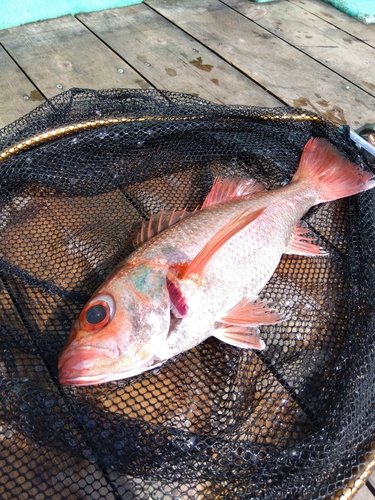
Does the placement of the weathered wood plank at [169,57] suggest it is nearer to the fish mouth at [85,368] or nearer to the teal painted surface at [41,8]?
the teal painted surface at [41,8]

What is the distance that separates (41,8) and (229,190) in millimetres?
3058

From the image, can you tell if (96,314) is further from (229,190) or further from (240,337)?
(229,190)

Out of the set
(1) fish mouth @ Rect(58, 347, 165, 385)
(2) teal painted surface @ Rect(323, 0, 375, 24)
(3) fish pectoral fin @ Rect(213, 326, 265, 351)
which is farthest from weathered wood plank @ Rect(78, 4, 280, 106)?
(1) fish mouth @ Rect(58, 347, 165, 385)

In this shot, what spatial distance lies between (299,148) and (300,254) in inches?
30.1

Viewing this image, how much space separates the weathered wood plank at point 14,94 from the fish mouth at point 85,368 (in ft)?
6.64

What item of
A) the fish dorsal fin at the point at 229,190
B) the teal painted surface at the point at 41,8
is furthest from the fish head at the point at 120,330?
the teal painted surface at the point at 41,8

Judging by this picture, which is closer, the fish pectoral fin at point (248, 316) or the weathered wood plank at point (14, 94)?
the fish pectoral fin at point (248, 316)

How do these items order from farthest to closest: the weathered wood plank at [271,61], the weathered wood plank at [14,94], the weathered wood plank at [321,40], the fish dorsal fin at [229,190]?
the weathered wood plank at [321,40], the weathered wood plank at [271,61], the weathered wood plank at [14,94], the fish dorsal fin at [229,190]

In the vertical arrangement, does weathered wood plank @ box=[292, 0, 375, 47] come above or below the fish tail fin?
above

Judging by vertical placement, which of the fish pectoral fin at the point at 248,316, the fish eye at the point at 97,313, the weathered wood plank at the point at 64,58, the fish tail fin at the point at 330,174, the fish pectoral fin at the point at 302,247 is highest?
the fish tail fin at the point at 330,174

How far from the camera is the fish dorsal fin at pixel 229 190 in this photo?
209cm

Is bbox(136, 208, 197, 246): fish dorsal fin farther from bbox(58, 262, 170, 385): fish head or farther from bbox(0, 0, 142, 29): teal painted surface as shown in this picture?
bbox(0, 0, 142, 29): teal painted surface

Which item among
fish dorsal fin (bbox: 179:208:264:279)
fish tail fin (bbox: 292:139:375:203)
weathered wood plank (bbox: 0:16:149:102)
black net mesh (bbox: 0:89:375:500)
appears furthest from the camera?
weathered wood plank (bbox: 0:16:149:102)

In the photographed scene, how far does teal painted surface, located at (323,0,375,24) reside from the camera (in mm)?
4617
